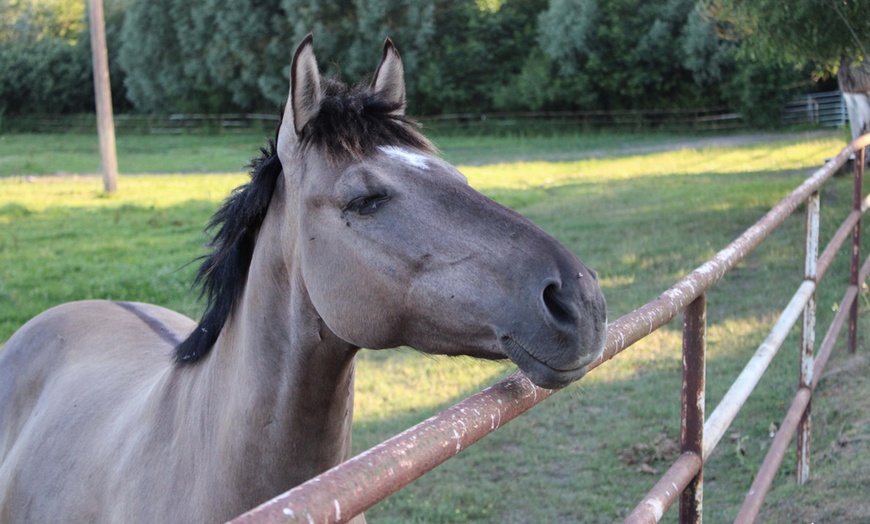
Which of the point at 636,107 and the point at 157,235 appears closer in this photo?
the point at 157,235

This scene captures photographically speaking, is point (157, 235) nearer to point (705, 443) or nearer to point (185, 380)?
point (185, 380)

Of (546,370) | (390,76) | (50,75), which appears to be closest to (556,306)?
(546,370)

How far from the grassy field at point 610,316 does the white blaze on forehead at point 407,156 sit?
50cm

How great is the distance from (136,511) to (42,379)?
1460mm

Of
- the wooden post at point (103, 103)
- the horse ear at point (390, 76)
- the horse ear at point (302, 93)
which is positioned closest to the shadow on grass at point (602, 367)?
the horse ear at point (302, 93)

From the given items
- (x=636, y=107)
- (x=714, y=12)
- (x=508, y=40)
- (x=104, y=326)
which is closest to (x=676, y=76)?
(x=636, y=107)

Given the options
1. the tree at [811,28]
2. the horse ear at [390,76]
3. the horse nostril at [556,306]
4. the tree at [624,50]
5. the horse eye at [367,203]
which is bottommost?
the horse nostril at [556,306]

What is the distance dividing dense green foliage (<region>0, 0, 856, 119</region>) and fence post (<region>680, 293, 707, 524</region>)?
25391 millimetres

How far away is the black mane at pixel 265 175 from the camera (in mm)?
2020

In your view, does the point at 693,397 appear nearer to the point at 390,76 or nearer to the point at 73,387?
the point at 390,76

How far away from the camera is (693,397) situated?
217cm

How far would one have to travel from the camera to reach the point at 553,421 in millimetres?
5344

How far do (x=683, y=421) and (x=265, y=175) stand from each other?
1294 mm

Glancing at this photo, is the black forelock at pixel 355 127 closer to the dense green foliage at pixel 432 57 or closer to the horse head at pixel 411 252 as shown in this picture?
the horse head at pixel 411 252
